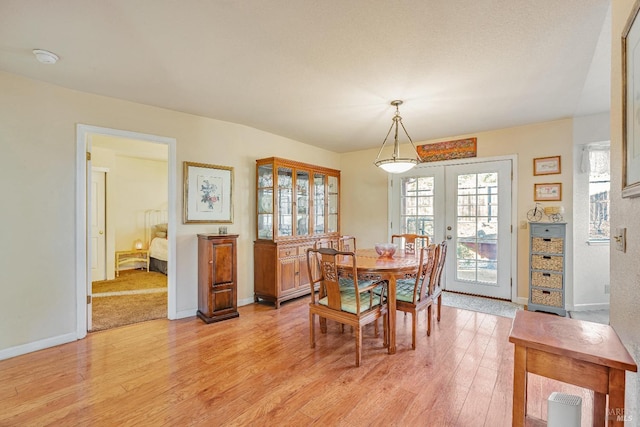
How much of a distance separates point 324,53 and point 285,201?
2301 millimetres

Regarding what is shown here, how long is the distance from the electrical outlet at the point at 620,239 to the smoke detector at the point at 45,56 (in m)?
3.73

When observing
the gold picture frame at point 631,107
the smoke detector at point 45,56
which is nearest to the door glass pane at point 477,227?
the gold picture frame at point 631,107

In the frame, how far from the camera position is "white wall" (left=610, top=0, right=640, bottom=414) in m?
1.15

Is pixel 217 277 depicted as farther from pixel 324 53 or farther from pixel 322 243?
pixel 324 53

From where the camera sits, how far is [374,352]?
8.54 ft

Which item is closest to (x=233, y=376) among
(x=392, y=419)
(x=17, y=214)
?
(x=392, y=419)

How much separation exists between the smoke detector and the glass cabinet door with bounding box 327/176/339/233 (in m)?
3.60

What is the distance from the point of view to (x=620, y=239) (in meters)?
1.33

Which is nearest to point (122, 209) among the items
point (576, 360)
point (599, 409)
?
point (576, 360)

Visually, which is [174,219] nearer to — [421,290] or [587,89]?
[421,290]

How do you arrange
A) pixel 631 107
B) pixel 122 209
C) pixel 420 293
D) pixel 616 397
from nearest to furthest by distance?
pixel 616 397, pixel 631 107, pixel 420 293, pixel 122 209

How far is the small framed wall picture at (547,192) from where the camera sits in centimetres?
377

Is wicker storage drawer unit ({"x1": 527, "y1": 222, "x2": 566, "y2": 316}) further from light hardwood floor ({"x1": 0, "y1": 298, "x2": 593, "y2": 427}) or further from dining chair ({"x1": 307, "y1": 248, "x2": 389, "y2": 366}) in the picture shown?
dining chair ({"x1": 307, "y1": 248, "x2": 389, "y2": 366})

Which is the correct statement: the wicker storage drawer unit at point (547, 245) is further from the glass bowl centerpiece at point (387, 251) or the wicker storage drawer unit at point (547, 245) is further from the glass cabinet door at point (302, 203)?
the glass cabinet door at point (302, 203)
